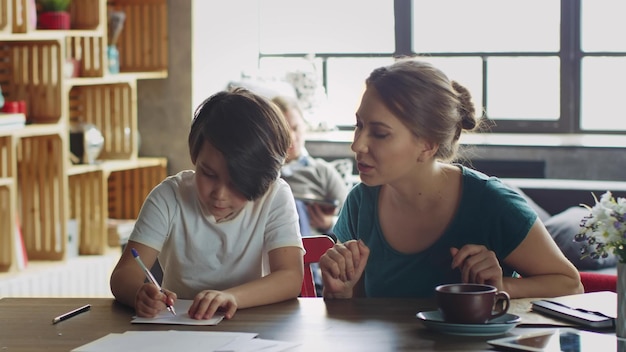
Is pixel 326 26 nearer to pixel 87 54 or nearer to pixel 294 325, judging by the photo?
pixel 87 54

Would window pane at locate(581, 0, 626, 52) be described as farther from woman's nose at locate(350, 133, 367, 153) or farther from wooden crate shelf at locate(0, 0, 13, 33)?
woman's nose at locate(350, 133, 367, 153)

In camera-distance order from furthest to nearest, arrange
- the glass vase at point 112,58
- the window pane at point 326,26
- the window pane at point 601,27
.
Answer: the window pane at point 326,26
the window pane at point 601,27
the glass vase at point 112,58

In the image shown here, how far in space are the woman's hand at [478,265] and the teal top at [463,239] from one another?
0.23 meters

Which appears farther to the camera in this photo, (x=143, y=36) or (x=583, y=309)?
(x=143, y=36)

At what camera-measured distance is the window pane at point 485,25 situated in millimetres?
6270

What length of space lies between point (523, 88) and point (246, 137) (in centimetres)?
435

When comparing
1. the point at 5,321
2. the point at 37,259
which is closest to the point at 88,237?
the point at 37,259

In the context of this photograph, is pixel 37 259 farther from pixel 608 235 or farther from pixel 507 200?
pixel 608 235

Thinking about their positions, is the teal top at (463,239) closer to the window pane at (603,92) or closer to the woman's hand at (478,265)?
the woman's hand at (478,265)

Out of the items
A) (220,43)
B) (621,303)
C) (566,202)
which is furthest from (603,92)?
(621,303)

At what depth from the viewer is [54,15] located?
15.9 feet

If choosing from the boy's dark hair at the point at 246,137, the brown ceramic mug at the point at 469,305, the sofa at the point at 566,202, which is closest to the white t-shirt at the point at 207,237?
the boy's dark hair at the point at 246,137

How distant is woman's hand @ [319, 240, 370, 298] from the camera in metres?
2.25

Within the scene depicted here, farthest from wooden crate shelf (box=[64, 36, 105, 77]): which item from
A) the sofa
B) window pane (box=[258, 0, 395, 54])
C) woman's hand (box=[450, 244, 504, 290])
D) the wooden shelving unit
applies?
woman's hand (box=[450, 244, 504, 290])
